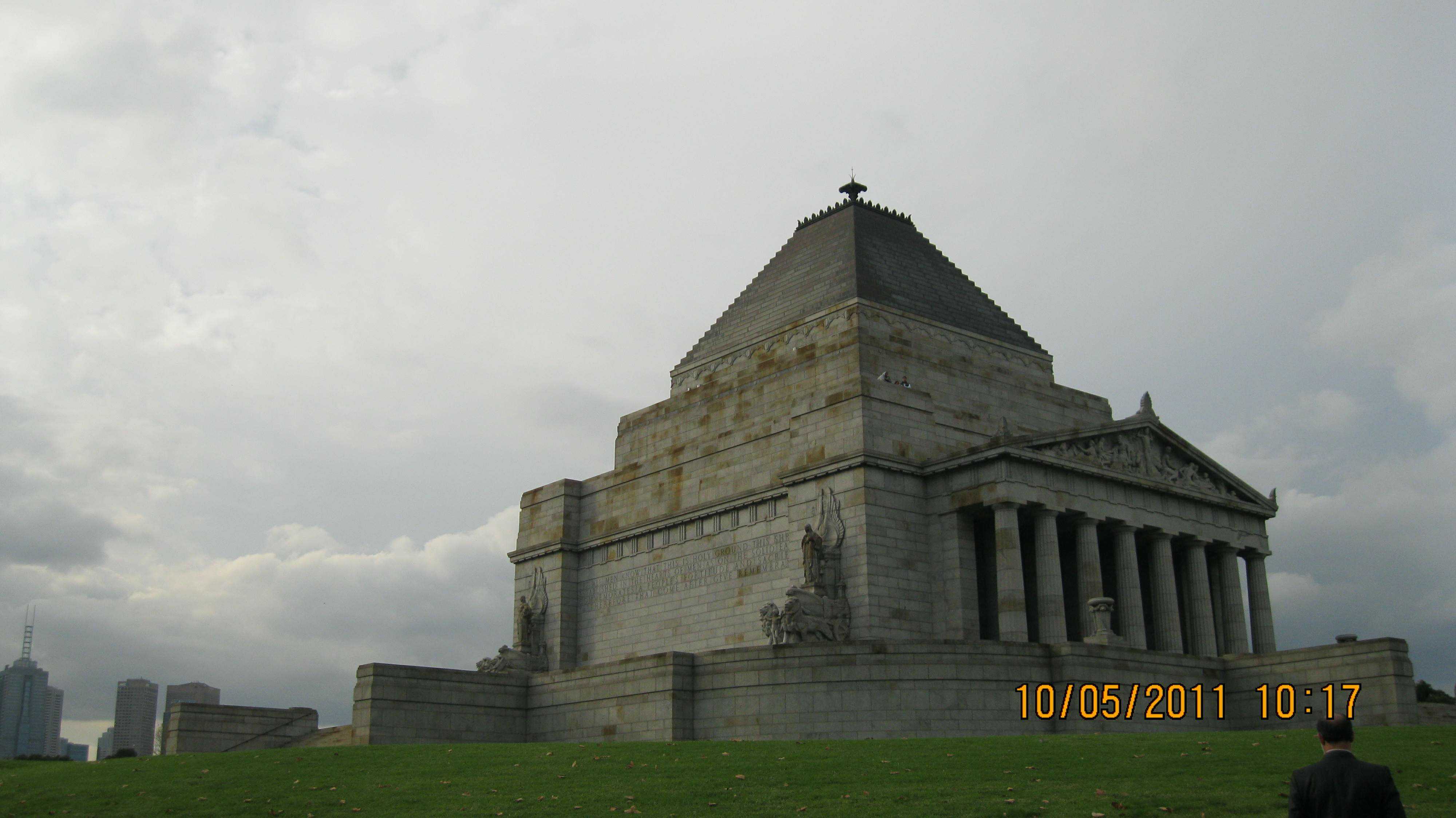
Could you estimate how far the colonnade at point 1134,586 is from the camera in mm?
43375

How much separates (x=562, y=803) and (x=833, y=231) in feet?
125

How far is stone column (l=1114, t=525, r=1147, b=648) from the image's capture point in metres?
46.2

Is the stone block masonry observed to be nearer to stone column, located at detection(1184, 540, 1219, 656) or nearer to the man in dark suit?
stone column, located at detection(1184, 540, 1219, 656)

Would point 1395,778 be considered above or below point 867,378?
below

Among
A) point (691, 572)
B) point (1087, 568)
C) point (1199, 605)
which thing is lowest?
point (1199, 605)

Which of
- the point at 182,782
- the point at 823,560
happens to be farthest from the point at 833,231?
the point at 182,782

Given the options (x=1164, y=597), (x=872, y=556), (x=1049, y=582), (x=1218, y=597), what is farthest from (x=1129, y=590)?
(x=872, y=556)

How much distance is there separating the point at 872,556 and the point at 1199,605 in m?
14.4

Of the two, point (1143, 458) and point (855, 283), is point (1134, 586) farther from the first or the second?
point (855, 283)

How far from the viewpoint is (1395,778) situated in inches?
814

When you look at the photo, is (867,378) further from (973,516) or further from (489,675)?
(489,675)

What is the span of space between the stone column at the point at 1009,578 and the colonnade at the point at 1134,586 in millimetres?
26

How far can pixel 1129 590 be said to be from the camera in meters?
46.6

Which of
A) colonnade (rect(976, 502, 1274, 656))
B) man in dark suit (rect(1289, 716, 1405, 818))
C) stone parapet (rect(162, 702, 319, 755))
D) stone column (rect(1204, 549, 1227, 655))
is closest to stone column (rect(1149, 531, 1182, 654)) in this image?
colonnade (rect(976, 502, 1274, 656))
